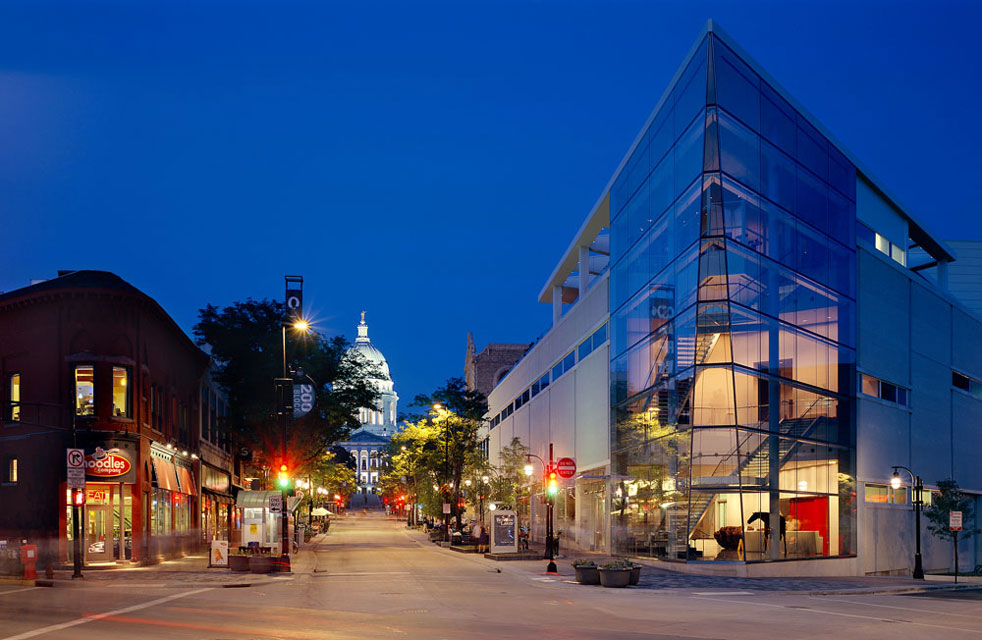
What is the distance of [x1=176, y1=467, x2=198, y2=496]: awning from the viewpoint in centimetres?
5512

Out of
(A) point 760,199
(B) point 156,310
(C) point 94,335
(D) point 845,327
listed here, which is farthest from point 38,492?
(D) point 845,327

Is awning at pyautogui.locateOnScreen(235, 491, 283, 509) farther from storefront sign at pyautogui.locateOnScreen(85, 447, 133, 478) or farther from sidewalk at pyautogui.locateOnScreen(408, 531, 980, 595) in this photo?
sidewalk at pyautogui.locateOnScreen(408, 531, 980, 595)

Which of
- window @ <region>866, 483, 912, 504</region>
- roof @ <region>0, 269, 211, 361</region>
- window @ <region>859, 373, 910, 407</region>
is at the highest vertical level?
roof @ <region>0, 269, 211, 361</region>

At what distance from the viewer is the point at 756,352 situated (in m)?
40.8

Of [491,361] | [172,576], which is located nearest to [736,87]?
[172,576]

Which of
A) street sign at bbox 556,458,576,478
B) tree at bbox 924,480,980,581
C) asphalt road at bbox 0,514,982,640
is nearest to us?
asphalt road at bbox 0,514,982,640

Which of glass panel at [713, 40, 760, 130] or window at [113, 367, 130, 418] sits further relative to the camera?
window at [113, 367, 130, 418]

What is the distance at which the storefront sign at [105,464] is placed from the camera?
1660 inches

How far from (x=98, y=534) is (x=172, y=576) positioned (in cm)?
702

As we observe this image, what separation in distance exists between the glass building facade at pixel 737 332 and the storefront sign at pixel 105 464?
2380cm

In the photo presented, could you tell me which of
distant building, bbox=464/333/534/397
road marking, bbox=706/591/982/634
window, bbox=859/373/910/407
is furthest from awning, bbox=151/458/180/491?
distant building, bbox=464/333/534/397

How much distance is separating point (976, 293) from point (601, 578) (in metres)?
55.6

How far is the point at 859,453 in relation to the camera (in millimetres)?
47281

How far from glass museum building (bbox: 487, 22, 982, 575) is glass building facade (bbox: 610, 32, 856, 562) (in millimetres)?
100
